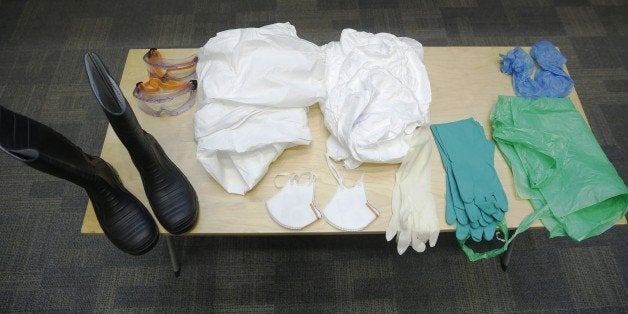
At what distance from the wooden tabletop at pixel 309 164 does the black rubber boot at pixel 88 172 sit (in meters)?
0.05

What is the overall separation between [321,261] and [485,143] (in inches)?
28.3

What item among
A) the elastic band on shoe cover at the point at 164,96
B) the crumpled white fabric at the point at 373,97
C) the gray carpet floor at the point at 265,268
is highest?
the crumpled white fabric at the point at 373,97

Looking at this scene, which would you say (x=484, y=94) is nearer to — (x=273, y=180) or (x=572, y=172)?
(x=572, y=172)

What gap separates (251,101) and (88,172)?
0.45 m

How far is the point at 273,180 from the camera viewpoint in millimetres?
1248

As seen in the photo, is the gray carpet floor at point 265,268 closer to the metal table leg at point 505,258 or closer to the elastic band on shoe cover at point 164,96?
the metal table leg at point 505,258

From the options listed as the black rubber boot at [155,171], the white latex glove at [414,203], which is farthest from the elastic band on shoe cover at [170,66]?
the white latex glove at [414,203]

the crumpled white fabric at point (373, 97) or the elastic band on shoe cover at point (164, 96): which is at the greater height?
the crumpled white fabric at point (373, 97)

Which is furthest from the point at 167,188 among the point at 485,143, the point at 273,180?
the point at 485,143

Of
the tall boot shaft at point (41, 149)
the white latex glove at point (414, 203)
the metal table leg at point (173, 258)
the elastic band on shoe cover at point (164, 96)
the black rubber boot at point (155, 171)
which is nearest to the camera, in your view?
the tall boot shaft at point (41, 149)

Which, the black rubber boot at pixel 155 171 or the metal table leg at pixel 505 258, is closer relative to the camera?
the black rubber boot at pixel 155 171

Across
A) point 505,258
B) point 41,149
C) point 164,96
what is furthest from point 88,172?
point 505,258

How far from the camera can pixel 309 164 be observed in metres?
1.28

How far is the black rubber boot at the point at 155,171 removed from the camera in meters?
1.06
